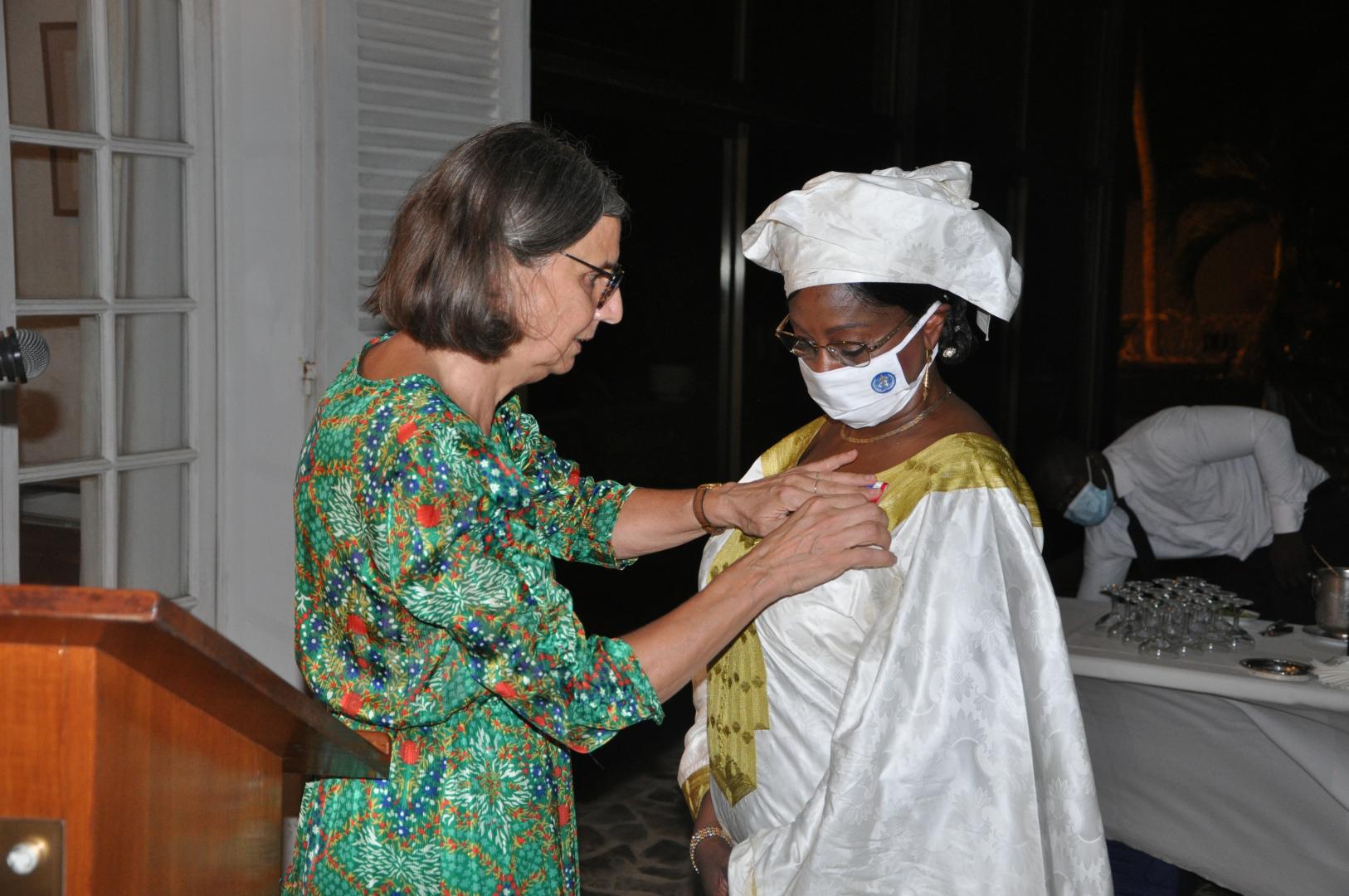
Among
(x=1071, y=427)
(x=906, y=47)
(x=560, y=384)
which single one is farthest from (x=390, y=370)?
(x=1071, y=427)

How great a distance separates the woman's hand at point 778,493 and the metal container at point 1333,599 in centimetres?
197

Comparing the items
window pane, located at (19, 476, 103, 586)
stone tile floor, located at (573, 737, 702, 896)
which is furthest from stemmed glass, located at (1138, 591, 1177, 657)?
window pane, located at (19, 476, 103, 586)

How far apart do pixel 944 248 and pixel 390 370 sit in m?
0.70

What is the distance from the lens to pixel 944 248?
1.60 meters

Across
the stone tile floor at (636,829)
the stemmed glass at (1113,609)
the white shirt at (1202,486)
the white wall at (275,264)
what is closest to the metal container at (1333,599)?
the stemmed glass at (1113,609)

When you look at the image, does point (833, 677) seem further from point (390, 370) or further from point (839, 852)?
Answer: point (390, 370)

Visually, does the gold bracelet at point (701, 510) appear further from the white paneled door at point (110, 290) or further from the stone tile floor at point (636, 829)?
the stone tile floor at point (636, 829)

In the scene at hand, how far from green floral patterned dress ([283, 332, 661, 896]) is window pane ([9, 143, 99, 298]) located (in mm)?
1369

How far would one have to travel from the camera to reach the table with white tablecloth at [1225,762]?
282 cm

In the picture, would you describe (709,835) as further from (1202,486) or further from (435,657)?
(1202,486)

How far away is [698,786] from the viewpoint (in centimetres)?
192

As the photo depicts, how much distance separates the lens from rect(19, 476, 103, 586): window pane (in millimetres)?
2504

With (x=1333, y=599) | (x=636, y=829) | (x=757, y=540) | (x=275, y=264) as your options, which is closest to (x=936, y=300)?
(x=757, y=540)

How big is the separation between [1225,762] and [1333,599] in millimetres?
538
